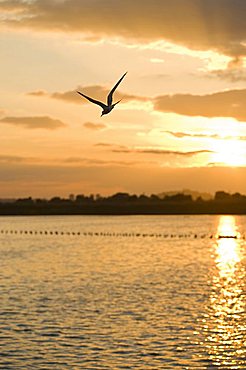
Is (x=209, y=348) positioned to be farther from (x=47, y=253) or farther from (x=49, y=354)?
(x=47, y=253)

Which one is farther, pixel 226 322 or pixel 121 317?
pixel 121 317

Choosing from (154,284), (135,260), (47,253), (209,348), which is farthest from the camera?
(47,253)

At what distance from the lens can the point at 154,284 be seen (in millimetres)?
56469

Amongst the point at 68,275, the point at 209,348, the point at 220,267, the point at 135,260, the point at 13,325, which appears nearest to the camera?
the point at 209,348

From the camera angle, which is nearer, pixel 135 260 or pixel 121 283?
pixel 121 283

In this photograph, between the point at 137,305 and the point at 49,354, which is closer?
the point at 49,354

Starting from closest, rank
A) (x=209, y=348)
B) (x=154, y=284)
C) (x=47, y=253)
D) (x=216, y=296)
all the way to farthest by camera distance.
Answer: (x=209, y=348) < (x=216, y=296) < (x=154, y=284) < (x=47, y=253)

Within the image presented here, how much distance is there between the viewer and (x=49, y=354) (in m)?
30.5

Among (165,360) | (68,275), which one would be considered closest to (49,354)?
(165,360)

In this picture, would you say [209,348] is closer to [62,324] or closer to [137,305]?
[62,324]

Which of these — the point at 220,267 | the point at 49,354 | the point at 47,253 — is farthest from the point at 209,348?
the point at 47,253

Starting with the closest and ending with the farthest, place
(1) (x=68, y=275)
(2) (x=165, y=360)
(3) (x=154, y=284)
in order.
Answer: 1. (2) (x=165, y=360)
2. (3) (x=154, y=284)
3. (1) (x=68, y=275)

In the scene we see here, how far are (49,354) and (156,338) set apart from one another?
5.51m

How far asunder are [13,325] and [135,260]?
4830 centimetres
